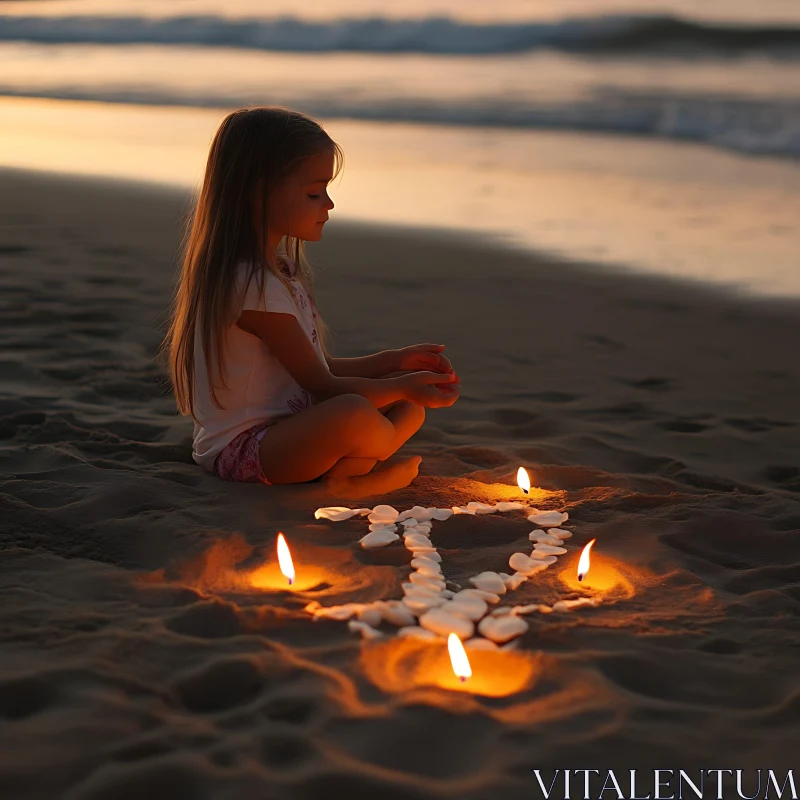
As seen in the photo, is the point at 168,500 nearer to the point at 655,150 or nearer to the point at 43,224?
the point at 43,224

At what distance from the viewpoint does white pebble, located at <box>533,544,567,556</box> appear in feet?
10.3

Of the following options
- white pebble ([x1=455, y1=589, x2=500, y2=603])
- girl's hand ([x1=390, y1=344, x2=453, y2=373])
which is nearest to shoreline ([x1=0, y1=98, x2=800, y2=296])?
girl's hand ([x1=390, y1=344, x2=453, y2=373])

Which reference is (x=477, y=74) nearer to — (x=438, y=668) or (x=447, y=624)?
(x=447, y=624)

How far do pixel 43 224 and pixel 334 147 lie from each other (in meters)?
4.82

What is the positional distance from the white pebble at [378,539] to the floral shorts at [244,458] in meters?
0.59

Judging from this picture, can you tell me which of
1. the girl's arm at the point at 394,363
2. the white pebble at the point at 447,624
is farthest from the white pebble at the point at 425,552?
the girl's arm at the point at 394,363

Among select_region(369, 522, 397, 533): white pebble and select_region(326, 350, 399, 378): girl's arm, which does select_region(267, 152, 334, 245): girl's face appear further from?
select_region(369, 522, 397, 533): white pebble

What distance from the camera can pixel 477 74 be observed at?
16312mm

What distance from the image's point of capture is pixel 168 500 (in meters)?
3.46

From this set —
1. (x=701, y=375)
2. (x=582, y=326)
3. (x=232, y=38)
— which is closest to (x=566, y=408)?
(x=701, y=375)

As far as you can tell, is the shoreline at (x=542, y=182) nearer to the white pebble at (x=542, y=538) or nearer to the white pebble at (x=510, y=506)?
the white pebble at (x=510, y=506)

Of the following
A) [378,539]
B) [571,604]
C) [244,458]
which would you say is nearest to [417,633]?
[571,604]

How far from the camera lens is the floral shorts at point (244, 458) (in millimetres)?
3625

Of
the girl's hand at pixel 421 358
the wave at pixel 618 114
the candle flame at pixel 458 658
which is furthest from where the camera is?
the wave at pixel 618 114
